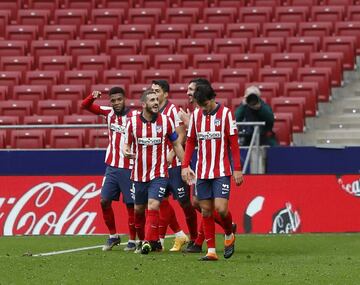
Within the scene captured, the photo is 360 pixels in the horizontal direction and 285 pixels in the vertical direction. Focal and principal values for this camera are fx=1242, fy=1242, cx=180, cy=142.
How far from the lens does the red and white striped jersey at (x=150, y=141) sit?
14570 millimetres

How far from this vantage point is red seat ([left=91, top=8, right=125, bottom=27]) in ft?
88.6

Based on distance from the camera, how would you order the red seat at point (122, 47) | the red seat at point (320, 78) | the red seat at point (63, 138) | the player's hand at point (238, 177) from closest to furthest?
the player's hand at point (238, 177), the red seat at point (63, 138), the red seat at point (320, 78), the red seat at point (122, 47)

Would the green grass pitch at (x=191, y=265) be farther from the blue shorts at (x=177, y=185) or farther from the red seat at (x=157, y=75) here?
the red seat at (x=157, y=75)

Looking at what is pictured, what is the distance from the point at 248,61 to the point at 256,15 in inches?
81.7

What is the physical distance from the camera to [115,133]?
1589 cm

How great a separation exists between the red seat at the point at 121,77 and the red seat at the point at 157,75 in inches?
Result: 7.3

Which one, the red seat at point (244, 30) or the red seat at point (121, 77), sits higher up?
the red seat at point (244, 30)

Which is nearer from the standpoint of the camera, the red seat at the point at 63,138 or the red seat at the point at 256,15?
the red seat at the point at 63,138

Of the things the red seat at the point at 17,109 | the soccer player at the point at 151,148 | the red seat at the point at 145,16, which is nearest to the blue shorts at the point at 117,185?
the soccer player at the point at 151,148

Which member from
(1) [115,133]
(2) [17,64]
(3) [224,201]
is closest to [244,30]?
(2) [17,64]

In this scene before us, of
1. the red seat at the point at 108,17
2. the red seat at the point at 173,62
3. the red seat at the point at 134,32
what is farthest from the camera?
the red seat at the point at 108,17

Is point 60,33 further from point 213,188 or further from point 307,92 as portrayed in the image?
point 213,188

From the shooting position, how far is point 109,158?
625 inches

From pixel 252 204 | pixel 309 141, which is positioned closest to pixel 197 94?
pixel 252 204
